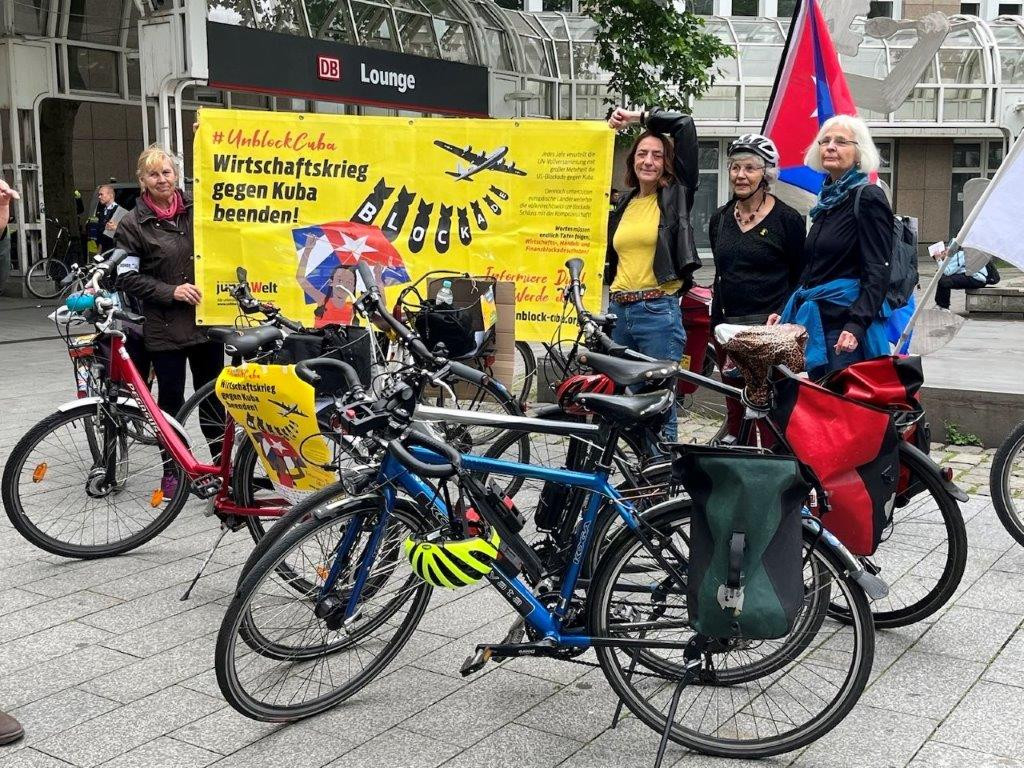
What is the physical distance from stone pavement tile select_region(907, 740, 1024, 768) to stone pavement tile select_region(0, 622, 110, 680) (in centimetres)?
292

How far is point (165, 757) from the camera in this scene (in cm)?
332

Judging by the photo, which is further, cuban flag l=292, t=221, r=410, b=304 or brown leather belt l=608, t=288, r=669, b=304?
cuban flag l=292, t=221, r=410, b=304

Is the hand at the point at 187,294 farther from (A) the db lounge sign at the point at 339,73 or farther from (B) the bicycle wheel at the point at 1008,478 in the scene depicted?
(A) the db lounge sign at the point at 339,73

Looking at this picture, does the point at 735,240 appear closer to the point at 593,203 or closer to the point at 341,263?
the point at 593,203

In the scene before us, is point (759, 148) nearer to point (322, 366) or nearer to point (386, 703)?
point (322, 366)

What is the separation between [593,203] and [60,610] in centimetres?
366

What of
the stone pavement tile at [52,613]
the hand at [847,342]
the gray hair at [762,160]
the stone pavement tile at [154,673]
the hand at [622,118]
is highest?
the hand at [622,118]

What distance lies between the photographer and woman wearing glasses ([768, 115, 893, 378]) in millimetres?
4723

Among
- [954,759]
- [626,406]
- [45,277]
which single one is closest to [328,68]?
[45,277]

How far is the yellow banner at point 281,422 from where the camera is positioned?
389cm

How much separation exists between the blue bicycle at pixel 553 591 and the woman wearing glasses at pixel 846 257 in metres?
1.67

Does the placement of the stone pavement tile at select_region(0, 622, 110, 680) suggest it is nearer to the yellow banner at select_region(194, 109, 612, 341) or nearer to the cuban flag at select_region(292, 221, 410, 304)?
the yellow banner at select_region(194, 109, 612, 341)

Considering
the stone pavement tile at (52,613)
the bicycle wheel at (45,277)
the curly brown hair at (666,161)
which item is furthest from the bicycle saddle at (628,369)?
the bicycle wheel at (45,277)

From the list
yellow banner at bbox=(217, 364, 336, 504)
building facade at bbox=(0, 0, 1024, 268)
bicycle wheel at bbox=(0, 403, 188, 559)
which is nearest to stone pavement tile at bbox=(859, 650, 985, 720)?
yellow banner at bbox=(217, 364, 336, 504)
